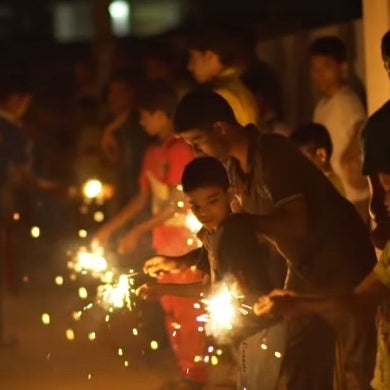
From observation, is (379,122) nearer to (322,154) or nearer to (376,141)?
(376,141)

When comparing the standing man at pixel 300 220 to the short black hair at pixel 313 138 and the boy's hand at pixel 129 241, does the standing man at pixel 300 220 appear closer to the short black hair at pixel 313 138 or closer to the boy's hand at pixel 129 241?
the short black hair at pixel 313 138

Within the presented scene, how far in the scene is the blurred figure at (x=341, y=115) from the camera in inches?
363

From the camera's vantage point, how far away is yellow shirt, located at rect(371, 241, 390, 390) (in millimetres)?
5215

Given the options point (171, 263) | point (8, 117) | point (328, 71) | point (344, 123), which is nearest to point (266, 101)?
point (328, 71)

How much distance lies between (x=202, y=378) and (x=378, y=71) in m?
2.02

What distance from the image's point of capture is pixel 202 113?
617cm

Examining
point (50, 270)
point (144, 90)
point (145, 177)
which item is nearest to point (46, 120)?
point (50, 270)

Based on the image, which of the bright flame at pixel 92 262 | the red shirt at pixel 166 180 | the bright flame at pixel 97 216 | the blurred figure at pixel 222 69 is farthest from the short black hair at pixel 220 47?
the bright flame at pixel 97 216

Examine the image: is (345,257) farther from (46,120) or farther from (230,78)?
(46,120)

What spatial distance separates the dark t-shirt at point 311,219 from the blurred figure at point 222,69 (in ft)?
5.68

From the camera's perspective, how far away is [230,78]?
8047 mm

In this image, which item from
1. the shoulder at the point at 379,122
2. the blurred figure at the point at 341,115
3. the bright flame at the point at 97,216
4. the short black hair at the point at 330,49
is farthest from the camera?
the bright flame at the point at 97,216

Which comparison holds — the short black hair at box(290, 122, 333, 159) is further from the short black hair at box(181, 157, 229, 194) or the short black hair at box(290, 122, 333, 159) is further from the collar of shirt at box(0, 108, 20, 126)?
the collar of shirt at box(0, 108, 20, 126)

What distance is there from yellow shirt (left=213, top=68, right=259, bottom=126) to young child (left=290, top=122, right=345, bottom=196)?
467 millimetres
